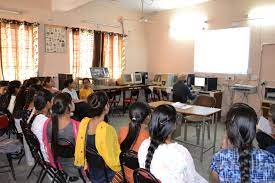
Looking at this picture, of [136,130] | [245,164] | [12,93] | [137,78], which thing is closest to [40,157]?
[136,130]

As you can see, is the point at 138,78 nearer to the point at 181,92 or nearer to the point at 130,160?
the point at 181,92

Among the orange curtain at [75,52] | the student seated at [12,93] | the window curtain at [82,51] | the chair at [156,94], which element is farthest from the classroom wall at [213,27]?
the student seated at [12,93]

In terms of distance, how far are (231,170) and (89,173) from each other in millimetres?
1110

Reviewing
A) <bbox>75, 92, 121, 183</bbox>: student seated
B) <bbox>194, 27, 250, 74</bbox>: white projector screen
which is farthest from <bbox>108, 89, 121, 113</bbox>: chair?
<bbox>75, 92, 121, 183</bbox>: student seated

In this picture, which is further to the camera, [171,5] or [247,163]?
[171,5]

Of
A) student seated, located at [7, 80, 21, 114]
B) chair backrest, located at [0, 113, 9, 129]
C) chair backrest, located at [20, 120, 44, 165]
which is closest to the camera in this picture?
chair backrest, located at [20, 120, 44, 165]

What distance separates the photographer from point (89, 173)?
6.37 ft

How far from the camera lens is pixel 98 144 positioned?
183 centimetres

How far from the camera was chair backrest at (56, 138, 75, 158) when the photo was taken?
1.98m

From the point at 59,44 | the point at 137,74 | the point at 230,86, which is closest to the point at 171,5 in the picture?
the point at 137,74

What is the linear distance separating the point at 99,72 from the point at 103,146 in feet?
16.5

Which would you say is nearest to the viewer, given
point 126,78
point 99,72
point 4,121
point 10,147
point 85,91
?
point 10,147

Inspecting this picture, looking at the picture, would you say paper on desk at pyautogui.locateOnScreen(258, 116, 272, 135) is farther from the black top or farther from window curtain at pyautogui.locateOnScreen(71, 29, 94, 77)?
window curtain at pyautogui.locateOnScreen(71, 29, 94, 77)

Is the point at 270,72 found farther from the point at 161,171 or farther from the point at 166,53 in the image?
the point at 161,171
